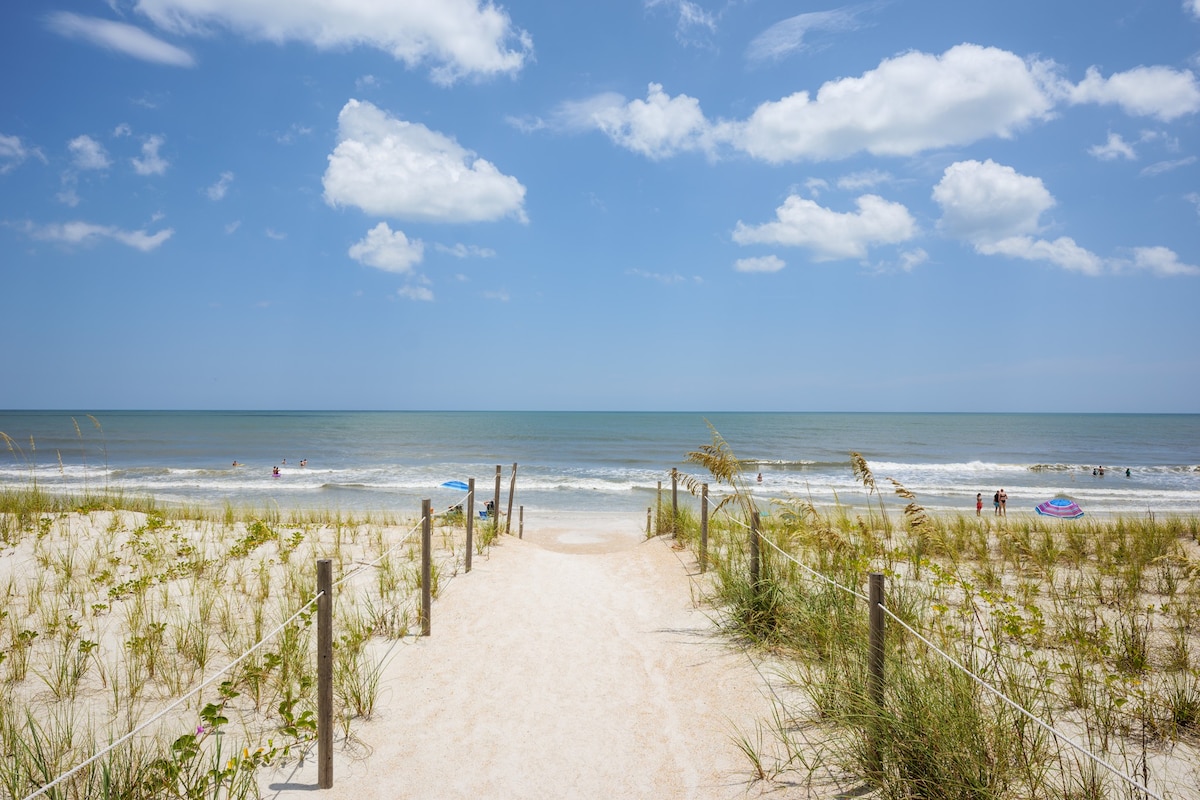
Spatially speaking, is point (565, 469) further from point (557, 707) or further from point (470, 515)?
point (557, 707)

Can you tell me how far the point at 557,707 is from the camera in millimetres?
5508

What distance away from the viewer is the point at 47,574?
324 inches

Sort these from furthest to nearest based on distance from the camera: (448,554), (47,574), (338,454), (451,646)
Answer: (338,454) → (448,554) → (47,574) → (451,646)

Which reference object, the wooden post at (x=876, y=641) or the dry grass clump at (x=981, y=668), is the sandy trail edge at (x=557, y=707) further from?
the wooden post at (x=876, y=641)

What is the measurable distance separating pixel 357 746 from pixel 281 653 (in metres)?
1.48

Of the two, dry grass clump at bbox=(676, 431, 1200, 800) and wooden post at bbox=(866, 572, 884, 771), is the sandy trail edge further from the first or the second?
wooden post at bbox=(866, 572, 884, 771)

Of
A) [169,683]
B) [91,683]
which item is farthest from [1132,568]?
Answer: [91,683]

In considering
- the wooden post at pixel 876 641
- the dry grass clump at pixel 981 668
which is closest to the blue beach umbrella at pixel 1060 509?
the dry grass clump at pixel 981 668

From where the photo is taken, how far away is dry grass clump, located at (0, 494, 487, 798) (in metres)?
3.88

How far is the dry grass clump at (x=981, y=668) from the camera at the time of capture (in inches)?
143

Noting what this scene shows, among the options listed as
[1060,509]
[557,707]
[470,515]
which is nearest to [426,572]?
[557,707]

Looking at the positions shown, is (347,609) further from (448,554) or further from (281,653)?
(448,554)

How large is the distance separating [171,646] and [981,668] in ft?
24.1

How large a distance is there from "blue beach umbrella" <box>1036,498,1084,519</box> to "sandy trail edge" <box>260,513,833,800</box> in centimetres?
Result: 1703
